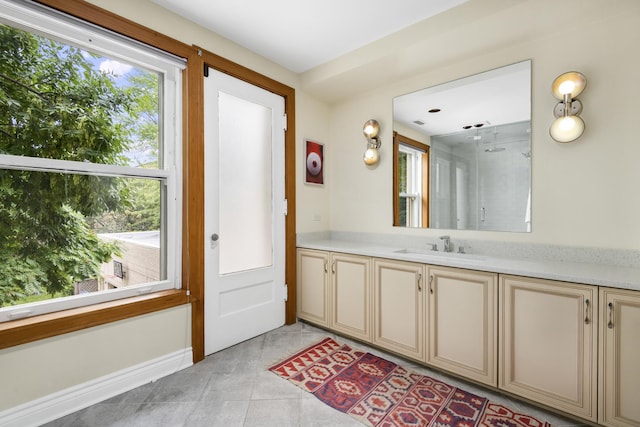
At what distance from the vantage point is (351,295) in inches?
104

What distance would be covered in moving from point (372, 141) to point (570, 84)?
155cm

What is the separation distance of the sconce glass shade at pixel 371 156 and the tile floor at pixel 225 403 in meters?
1.81

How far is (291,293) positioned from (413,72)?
2.39 metres

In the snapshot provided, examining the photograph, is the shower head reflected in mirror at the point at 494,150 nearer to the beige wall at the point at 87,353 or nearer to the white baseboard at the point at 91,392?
the beige wall at the point at 87,353

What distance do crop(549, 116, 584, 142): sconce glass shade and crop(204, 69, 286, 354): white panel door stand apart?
2172 mm

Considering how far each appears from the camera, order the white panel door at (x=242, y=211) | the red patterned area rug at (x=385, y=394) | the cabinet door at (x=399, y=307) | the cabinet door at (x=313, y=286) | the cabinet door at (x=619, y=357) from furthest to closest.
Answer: the cabinet door at (x=313, y=286) < the white panel door at (x=242, y=211) < the cabinet door at (x=399, y=307) < the red patterned area rug at (x=385, y=394) < the cabinet door at (x=619, y=357)

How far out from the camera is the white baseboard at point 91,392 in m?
1.58

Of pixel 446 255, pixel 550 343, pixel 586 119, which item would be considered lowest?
pixel 550 343

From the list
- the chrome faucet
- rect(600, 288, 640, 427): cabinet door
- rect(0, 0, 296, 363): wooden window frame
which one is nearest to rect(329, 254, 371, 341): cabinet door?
the chrome faucet

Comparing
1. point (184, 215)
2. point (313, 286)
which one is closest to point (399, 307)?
point (313, 286)

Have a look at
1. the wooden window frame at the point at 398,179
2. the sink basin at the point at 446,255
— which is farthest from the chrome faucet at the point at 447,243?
the wooden window frame at the point at 398,179

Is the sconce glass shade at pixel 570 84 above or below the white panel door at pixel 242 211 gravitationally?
above

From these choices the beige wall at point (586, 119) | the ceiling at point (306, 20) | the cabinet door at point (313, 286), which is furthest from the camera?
the cabinet door at point (313, 286)

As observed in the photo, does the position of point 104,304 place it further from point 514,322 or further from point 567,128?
point 567,128
